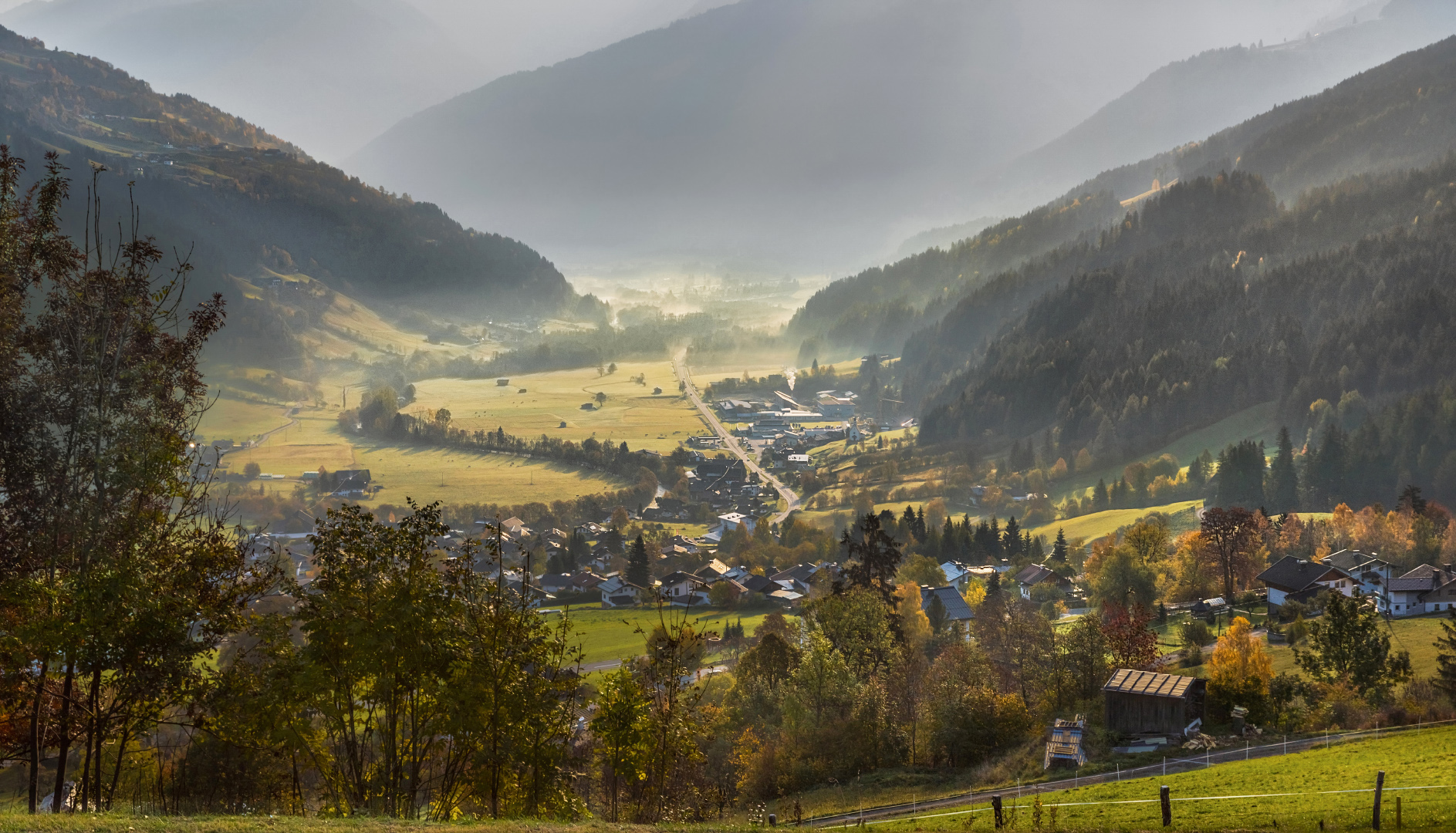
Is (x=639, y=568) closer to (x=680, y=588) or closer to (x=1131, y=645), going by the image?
(x=680, y=588)

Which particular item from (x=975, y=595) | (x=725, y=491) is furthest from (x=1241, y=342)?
(x=975, y=595)

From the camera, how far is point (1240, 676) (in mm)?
35781

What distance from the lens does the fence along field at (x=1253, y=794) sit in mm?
19109

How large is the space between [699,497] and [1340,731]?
108675mm

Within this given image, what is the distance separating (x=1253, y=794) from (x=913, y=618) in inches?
1635

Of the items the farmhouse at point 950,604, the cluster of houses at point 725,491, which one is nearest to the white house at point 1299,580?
the farmhouse at point 950,604

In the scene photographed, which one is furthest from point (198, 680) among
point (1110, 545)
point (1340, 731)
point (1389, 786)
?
point (1110, 545)

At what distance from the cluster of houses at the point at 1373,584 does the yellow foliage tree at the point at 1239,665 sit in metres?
18.8

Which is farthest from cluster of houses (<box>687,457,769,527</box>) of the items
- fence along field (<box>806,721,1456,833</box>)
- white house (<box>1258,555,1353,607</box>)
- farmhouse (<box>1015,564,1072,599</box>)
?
fence along field (<box>806,721,1456,833</box>)

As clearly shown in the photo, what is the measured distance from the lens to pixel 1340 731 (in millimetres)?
31953

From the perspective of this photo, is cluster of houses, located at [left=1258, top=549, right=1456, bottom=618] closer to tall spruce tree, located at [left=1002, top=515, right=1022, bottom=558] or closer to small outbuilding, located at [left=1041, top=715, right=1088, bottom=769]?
tall spruce tree, located at [left=1002, top=515, right=1022, bottom=558]

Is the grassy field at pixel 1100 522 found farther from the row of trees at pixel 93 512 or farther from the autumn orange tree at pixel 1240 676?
the row of trees at pixel 93 512

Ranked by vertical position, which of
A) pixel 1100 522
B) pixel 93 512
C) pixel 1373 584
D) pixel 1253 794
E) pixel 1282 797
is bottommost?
pixel 1100 522

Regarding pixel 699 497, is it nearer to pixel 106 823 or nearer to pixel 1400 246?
pixel 106 823
